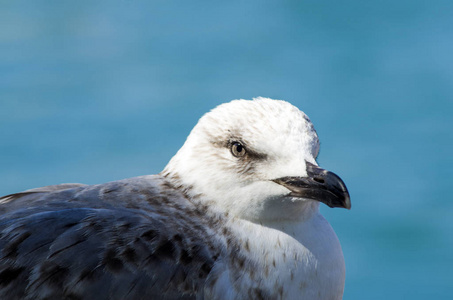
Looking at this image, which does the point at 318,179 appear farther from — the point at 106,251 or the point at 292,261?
the point at 106,251

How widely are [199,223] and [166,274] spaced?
22 centimetres

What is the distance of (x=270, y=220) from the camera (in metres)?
2.32

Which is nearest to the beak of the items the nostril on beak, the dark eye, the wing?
the nostril on beak

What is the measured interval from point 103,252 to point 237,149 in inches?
20.7

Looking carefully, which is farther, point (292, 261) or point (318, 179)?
point (292, 261)

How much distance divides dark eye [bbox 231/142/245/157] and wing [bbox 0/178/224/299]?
0.23 m

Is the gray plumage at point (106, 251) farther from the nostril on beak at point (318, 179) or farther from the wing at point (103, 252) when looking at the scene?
the nostril on beak at point (318, 179)

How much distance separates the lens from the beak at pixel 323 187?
2.12 meters

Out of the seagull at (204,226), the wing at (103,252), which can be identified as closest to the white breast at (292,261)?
the seagull at (204,226)

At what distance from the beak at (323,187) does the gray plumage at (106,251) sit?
0.30 meters

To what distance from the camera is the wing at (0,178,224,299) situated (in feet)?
6.71

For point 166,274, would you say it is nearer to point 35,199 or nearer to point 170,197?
point 170,197

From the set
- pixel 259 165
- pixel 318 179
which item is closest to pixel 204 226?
pixel 259 165

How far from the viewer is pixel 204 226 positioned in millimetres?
2252
